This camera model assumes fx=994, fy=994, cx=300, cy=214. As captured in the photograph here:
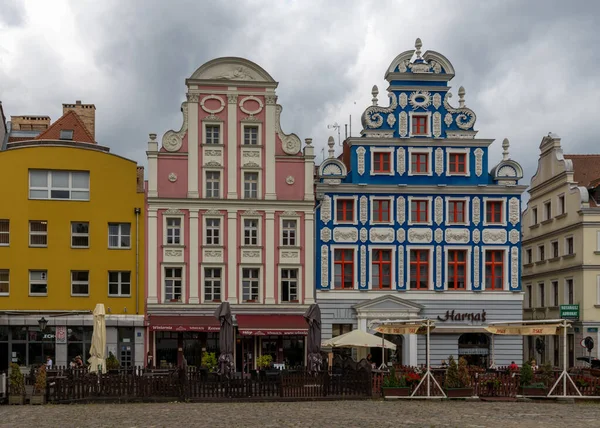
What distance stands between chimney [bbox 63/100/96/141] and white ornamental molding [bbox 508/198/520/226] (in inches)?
961

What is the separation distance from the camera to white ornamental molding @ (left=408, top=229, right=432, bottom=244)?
49844mm

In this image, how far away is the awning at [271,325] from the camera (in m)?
46.9

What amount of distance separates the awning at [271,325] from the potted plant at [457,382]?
16.8 meters

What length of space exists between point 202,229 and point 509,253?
1552 cm

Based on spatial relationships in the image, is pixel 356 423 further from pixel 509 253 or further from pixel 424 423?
pixel 509 253

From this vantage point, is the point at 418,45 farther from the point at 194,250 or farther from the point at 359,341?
the point at 359,341

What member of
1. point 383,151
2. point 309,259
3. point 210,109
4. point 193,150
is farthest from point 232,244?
point 383,151

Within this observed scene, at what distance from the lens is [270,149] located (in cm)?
4928

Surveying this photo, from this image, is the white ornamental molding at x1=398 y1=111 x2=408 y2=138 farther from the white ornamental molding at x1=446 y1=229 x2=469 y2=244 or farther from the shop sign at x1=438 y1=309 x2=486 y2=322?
the shop sign at x1=438 y1=309 x2=486 y2=322

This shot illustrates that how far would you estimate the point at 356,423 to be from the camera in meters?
22.9

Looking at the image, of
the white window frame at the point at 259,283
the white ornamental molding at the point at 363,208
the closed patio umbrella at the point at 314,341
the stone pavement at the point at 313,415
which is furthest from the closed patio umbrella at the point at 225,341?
the white ornamental molding at the point at 363,208

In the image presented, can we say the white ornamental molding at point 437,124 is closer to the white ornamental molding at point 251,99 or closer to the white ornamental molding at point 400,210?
the white ornamental molding at point 400,210

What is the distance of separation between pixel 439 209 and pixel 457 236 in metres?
1.64

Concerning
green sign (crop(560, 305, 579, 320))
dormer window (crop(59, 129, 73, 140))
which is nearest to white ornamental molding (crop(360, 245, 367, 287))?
green sign (crop(560, 305, 579, 320))
